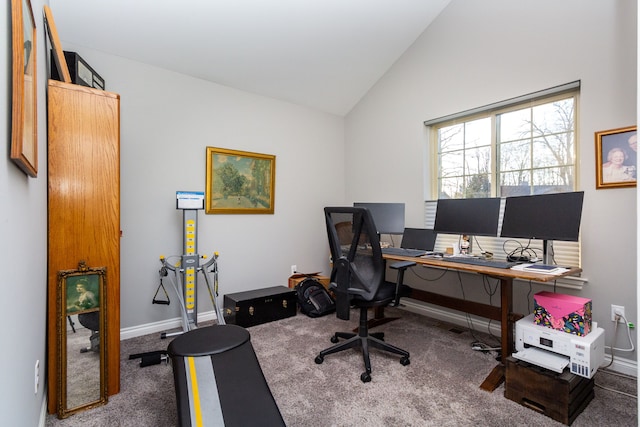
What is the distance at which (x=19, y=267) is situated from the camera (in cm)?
124

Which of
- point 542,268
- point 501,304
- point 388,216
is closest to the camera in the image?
point 542,268

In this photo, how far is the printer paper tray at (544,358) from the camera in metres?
1.79

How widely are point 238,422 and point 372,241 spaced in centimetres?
134

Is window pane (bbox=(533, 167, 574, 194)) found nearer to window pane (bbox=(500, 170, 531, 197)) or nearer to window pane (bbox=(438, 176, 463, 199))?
window pane (bbox=(500, 170, 531, 197))

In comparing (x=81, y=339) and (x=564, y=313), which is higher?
(x=564, y=313)

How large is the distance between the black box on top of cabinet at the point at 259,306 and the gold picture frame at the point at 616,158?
290 centimetres

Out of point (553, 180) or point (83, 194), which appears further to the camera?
point (553, 180)

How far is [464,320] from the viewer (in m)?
3.19

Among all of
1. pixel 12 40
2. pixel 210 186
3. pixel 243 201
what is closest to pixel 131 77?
pixel 210 186

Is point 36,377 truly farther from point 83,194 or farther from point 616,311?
point 616,311

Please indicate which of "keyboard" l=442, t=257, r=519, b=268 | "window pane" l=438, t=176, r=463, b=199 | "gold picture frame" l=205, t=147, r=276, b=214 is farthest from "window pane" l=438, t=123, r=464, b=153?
"gold picture frame" l=205, t=147, r=276, b=214

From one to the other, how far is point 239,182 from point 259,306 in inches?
54.1

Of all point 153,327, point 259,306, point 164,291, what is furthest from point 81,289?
point 259,306

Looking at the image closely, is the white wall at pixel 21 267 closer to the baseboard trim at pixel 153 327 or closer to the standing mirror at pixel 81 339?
the standing mirror at pixel 81 339
